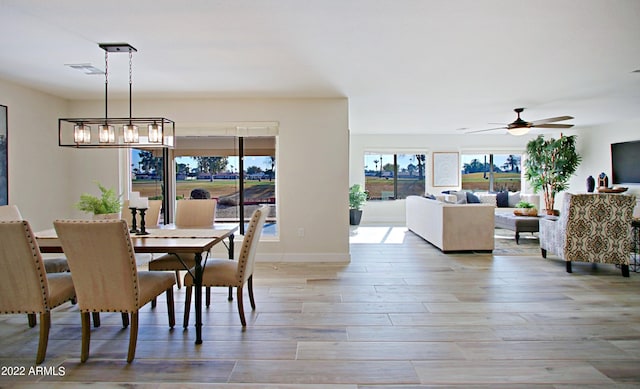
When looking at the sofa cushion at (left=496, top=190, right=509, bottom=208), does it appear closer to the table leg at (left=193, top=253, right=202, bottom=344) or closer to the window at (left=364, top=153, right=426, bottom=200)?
the window at (left=364, top=153, right=426, bottom=200)

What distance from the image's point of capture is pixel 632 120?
7637 mm

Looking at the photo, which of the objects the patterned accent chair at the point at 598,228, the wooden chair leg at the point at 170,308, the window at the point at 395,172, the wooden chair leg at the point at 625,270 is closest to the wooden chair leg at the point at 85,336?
the wooden chair leg at the point at 170,308

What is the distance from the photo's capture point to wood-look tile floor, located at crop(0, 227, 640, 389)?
2305mm

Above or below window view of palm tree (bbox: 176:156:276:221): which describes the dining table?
below

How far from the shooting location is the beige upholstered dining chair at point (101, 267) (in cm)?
236

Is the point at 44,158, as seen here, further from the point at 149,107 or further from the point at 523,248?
the point at 523,248

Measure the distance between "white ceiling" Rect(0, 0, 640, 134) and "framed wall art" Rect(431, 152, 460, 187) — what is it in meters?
4.51

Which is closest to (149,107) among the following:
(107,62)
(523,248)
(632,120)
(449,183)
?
(107,62)

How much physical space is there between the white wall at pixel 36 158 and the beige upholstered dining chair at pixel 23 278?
8.36 ft

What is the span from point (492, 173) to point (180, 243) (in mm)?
9418

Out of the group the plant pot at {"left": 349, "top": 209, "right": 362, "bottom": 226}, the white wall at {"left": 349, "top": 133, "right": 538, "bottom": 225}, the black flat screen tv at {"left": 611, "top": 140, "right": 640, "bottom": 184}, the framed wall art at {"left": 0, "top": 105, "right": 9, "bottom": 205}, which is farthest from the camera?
the white wall at {"left": 349, "top": 133, "right": 538, "bottom": 225}

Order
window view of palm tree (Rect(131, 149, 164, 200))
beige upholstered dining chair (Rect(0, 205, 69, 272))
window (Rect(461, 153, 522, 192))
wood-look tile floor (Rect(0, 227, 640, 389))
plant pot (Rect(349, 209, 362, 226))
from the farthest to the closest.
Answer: window (Rect(461, 153, 522, 192))
plant pot (Rect(349, 209, 362, 226))
window view of palm tree (Rect(131, 149, 164, 200))
beige upholstered dining chair (Rect(0, 205, 69, 272))
wood-look tile floor (Rect(0, 227, 640, 389))

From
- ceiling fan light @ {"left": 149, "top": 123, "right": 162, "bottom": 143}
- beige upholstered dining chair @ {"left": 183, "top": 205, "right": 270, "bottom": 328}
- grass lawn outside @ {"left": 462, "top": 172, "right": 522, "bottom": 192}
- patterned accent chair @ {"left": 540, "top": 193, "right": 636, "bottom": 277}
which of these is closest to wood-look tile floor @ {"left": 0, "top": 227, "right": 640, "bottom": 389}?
beige upholstered dining chair @ {"left": 183, "top": 205, "right": 270, "bottom": 328}

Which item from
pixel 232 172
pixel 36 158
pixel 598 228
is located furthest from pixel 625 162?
pixel 36 158
